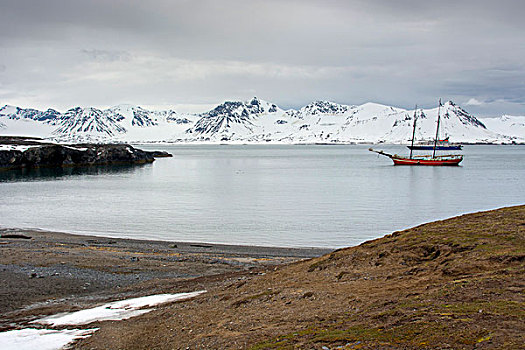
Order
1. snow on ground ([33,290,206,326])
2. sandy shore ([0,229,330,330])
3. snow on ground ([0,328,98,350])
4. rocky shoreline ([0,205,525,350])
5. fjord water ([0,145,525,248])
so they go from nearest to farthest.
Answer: rocky shoreline ([0,205,525,350]) → snow on ground ([0,328,98,350]) → snow on ground ([33,290,206,326]) → sandy shore ([0,229,330,330]) → fjord water ([0,145,525,248])

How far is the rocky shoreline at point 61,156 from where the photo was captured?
95.5m

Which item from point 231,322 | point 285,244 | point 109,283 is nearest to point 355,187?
point 285,244

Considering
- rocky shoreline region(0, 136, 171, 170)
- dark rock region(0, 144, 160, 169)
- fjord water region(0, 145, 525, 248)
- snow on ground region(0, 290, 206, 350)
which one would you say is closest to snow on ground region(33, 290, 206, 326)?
snow on ground region(0, 290, 206, 350)

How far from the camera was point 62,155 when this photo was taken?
105188 mm

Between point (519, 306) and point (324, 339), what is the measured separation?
338 centimetres

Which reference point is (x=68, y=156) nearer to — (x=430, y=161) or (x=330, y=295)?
(x=430, y=161)

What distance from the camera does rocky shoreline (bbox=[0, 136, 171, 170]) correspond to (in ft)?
313

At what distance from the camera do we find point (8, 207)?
148 feet

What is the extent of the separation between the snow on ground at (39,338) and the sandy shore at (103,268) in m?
1.00

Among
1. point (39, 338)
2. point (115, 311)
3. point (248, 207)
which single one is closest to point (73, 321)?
point (115, 311)

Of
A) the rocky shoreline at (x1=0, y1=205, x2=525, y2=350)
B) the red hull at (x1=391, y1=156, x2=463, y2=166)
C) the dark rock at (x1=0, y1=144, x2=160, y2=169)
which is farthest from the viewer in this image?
the red hull at (x1=391, y1=156, x2=463, y2=166)

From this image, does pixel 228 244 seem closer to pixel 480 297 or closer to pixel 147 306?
pixel 147 306

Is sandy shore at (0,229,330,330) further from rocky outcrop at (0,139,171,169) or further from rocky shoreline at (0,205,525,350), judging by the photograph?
rocky outcrop at (0,139,171,169)

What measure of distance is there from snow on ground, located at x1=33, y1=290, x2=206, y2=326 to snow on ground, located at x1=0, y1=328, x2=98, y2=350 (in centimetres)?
72
